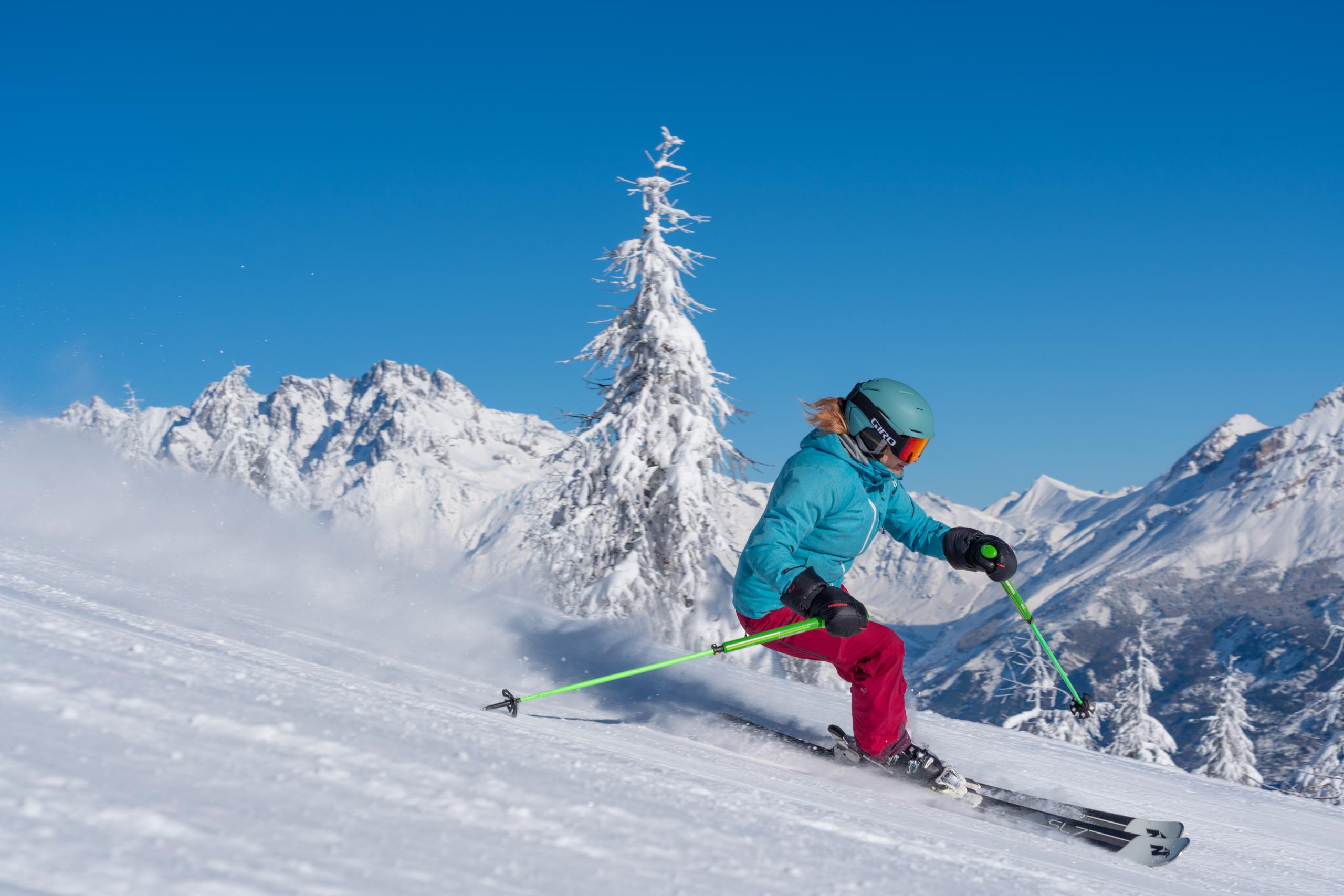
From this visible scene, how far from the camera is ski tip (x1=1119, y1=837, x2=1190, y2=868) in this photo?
12.4 ft

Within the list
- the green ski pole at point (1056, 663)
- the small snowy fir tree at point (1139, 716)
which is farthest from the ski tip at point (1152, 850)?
the small snowy fir tree at point (1139, 716)

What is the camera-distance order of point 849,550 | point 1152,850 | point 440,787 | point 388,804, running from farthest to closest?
point 849,550 < point 1152,850 < point 440,787 < point 388,804

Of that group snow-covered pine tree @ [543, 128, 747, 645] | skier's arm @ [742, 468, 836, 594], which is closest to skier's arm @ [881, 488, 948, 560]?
skier's arm @ [742, 468, 836, 594]

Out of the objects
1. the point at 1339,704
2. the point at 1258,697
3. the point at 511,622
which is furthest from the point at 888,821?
the point at 1258,697

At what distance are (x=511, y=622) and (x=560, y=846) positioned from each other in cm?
590

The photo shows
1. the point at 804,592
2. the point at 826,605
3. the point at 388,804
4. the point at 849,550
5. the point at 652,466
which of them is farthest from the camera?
Result: the point at 652,466

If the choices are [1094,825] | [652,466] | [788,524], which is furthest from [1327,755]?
[788,524]

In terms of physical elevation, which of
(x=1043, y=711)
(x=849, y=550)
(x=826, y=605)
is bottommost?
(x=826, y=605)

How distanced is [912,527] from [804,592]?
5.59ft

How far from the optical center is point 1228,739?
2445 centimetres

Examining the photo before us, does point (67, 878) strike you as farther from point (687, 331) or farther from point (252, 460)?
point (252, 460)

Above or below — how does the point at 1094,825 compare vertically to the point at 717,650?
below

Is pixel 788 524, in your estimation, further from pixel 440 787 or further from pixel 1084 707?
pixel 440 787

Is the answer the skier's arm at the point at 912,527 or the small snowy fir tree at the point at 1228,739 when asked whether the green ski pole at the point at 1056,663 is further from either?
the small snowy fir tree at the point at 1228,739
